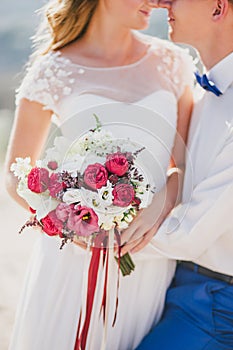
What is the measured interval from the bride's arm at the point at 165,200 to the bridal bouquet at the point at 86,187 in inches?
10.0

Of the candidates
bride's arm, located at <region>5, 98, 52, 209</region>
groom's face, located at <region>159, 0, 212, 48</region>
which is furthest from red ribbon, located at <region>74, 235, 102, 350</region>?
groom's face, located at <region>159, 0, 212, 48</region>

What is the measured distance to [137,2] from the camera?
3.20 metres

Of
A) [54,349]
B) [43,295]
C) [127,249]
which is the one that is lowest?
[54,349]

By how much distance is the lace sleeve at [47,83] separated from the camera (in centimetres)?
314

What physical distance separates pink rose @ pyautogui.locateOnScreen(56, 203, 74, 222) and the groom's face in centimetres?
103

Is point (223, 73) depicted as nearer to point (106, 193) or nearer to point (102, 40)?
point (102, 40)

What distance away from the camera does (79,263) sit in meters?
2.98

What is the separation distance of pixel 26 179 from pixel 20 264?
3.15 meters

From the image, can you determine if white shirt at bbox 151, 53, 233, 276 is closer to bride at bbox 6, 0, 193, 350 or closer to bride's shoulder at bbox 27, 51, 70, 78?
bride at bbox 6, 0, 193, 350

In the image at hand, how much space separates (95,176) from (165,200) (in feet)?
1.78

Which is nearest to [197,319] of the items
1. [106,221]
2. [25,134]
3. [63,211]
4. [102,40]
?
[106,221]

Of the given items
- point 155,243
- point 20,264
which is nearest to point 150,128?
point 155,243

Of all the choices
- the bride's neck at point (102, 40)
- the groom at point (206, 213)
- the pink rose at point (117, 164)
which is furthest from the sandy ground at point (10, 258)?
the pink rose at point (117, 164)

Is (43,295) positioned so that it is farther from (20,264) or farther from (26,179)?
(20,264)
